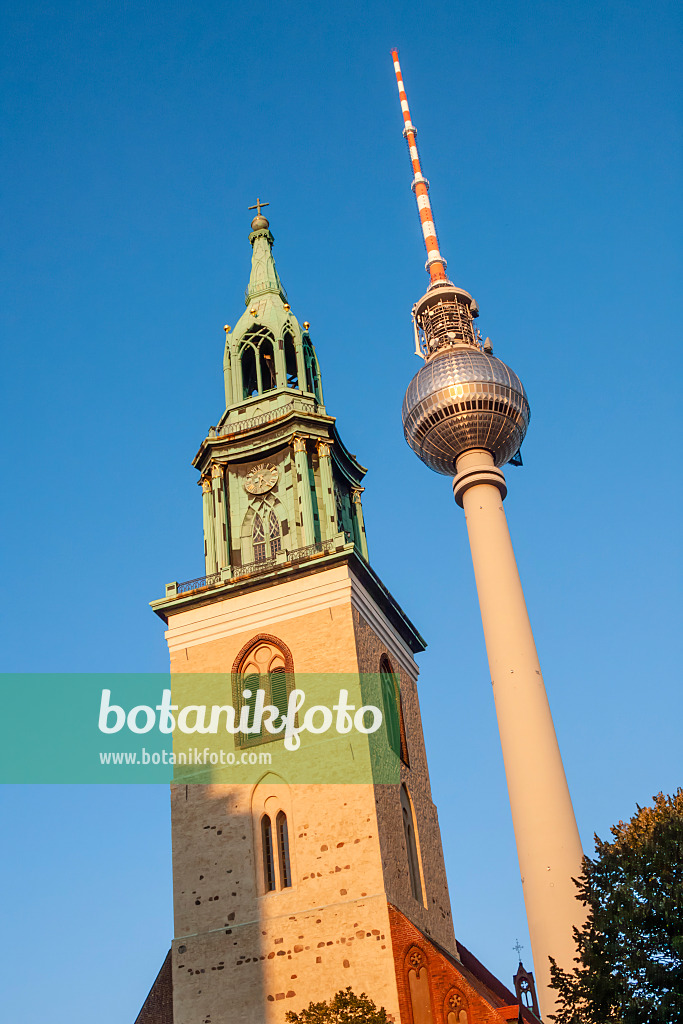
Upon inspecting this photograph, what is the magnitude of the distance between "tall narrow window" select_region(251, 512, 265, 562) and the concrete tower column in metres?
9.17

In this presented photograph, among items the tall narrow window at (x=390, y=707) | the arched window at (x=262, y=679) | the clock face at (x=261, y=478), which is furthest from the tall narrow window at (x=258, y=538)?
the tall narrow window at (x=390, y=707)

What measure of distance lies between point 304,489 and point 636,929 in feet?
61.5

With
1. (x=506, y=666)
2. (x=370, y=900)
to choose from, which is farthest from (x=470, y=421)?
(x=370, y=900)

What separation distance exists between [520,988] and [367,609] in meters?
19.8

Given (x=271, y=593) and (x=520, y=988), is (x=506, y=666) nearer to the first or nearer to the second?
(x=271, y=593)

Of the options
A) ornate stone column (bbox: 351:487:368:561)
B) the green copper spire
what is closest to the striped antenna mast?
the green copper spire

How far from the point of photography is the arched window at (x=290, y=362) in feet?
139

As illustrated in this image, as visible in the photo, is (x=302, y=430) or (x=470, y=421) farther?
(x=470, y=421)

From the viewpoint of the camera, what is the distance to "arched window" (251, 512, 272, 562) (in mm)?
38156

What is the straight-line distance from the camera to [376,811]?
31.3 metres

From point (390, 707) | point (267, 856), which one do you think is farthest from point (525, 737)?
point (267, 856)

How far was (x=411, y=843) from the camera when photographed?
3438 cm

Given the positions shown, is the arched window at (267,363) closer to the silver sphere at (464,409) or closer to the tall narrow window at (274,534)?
the tall narrow window at (274,534)

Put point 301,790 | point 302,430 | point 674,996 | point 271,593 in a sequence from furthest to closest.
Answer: point 302,430 → point 271,593 → point 301,790 → point 674,996
